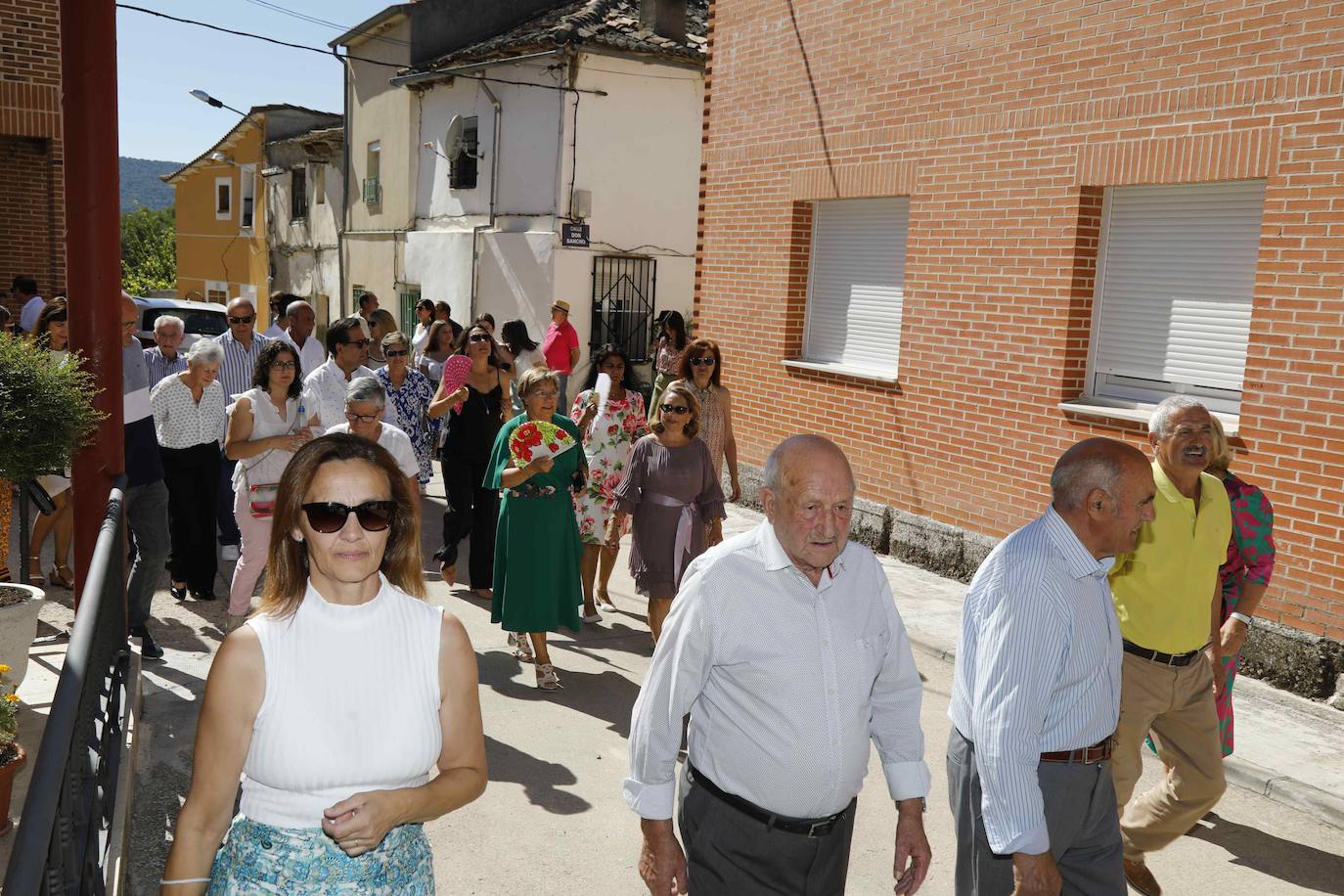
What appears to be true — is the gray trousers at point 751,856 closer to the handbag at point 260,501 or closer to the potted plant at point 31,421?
the potted plant at point 31,421

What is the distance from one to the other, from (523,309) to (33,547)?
40.2 feet

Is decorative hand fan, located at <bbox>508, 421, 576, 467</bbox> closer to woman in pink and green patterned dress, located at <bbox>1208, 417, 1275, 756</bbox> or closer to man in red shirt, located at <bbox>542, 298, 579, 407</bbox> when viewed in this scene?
woman in pink and green patterned dress, located at <bbox>1208, 417, 1275, 756</bbox>

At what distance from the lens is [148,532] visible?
7332 millimetres

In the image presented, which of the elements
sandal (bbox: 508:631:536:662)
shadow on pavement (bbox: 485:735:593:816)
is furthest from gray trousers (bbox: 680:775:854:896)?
sandal (bbox: 508:631:536:662)

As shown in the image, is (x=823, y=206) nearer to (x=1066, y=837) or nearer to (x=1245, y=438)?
(x=1245, y=438)

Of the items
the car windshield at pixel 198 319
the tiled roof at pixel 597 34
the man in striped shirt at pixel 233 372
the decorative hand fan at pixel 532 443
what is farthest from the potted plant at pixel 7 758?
the car windshield at pixel 198 319

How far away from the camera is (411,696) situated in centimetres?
263

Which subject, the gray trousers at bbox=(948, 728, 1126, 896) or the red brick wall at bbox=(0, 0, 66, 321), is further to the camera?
the red brick wall at bbox=(0, 0, 66, 321)

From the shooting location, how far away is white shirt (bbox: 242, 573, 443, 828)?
8.30 feet

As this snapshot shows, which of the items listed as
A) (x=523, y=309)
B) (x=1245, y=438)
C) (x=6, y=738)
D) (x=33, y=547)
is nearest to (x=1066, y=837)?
(x=6, y=738)

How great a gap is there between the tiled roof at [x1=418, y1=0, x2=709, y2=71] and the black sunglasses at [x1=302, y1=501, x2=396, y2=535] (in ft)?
55.4

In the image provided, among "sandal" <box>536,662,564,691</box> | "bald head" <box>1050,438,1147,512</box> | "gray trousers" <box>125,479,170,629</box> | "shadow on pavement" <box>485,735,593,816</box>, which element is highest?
"bald head" <box>1050,438,1147,512</box>

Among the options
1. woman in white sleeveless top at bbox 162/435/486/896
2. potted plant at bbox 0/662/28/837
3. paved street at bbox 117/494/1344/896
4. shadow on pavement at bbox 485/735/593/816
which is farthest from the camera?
shadow on pavement at bbox 485/735/593/816

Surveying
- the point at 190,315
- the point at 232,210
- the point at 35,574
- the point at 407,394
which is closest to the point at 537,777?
the point at 407,394
